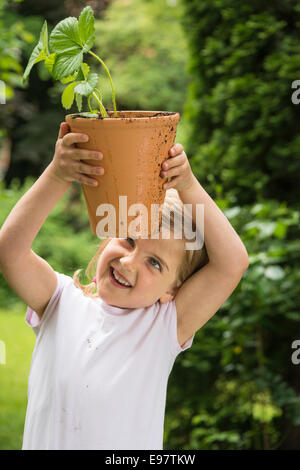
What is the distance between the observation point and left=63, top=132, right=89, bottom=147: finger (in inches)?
43.4

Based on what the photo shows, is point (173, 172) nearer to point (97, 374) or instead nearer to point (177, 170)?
point (177, 170)

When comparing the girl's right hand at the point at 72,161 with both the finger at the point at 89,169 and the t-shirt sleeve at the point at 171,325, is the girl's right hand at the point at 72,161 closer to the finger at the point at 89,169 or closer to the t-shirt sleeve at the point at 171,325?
the finger at the point at 89,169

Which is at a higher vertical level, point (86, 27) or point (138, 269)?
point (86, 27)

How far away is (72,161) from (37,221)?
8.3 inches

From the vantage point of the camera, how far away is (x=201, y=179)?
11.0 ft

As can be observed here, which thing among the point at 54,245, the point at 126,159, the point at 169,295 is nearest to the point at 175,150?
the point at 126,159

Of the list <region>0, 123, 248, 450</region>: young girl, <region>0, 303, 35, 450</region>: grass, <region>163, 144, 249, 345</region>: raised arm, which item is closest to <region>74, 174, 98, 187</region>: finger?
<region>0, 123, 248, 450</region>: young girl

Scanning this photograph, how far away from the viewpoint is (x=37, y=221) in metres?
1.30

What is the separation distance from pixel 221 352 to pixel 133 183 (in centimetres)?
220

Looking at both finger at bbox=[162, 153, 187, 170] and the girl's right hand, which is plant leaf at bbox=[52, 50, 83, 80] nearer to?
the girl's right hand

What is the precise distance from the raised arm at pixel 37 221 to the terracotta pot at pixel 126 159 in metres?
0.03

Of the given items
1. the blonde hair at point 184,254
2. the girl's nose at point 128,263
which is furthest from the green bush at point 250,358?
the girl's nose at point 128,263

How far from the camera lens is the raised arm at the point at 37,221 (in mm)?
1157
